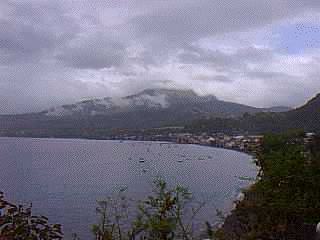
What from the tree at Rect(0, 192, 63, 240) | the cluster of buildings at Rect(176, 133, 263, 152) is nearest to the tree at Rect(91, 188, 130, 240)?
the tree at Rect(0, 192, 63, 240)

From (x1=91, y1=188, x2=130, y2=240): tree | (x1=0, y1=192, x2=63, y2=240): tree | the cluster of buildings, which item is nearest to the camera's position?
(x1=0, y1=192, x2=63, y2=240): tree

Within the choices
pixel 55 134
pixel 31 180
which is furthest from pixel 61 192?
pixel 55 134

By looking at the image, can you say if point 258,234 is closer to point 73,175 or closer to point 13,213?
point 13,213

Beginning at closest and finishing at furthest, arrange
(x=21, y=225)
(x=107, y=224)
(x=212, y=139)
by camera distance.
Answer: (x=21, y=225) < (x=107, y=224) < (x=212, y=139)

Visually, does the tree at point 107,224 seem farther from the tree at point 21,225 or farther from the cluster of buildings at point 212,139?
the cluster of buildings at point 212,139

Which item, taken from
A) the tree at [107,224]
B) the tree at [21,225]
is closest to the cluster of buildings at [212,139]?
the tree at [107,224]

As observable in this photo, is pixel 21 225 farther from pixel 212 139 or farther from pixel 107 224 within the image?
pixel 212 139

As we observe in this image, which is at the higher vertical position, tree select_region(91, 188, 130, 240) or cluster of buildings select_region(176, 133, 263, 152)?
tree select_region(91, 188, 130, 240)

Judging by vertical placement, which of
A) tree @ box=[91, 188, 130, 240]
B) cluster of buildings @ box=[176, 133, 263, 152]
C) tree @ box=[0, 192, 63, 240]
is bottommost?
cluster of buildings @ box=[176, 133, 263, 152]

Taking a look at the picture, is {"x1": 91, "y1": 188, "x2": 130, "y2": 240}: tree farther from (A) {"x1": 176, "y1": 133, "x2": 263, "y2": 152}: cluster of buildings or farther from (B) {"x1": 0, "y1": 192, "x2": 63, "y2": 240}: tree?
(A) {"x1": 176, "y1": 133, "x2": 263, "y2": 152}: cluster of buildings

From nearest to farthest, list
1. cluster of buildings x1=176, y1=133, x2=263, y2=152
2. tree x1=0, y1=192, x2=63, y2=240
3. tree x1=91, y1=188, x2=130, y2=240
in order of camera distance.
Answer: tree x1=0, y1=192, x2=63, y2=240, tree x1=91, y1=188, x2=130, y2=240, cluster of buildings x1=176, y1=133, x2=263, y2=152

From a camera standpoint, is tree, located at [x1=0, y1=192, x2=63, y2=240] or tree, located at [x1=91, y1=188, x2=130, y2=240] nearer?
tree, located at [x1=0, y1=192, x2=63, y2=240]

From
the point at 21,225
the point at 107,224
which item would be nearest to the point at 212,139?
the point at 107,224

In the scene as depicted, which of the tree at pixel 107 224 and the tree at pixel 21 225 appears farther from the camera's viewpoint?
the tree at pixel 107 224
